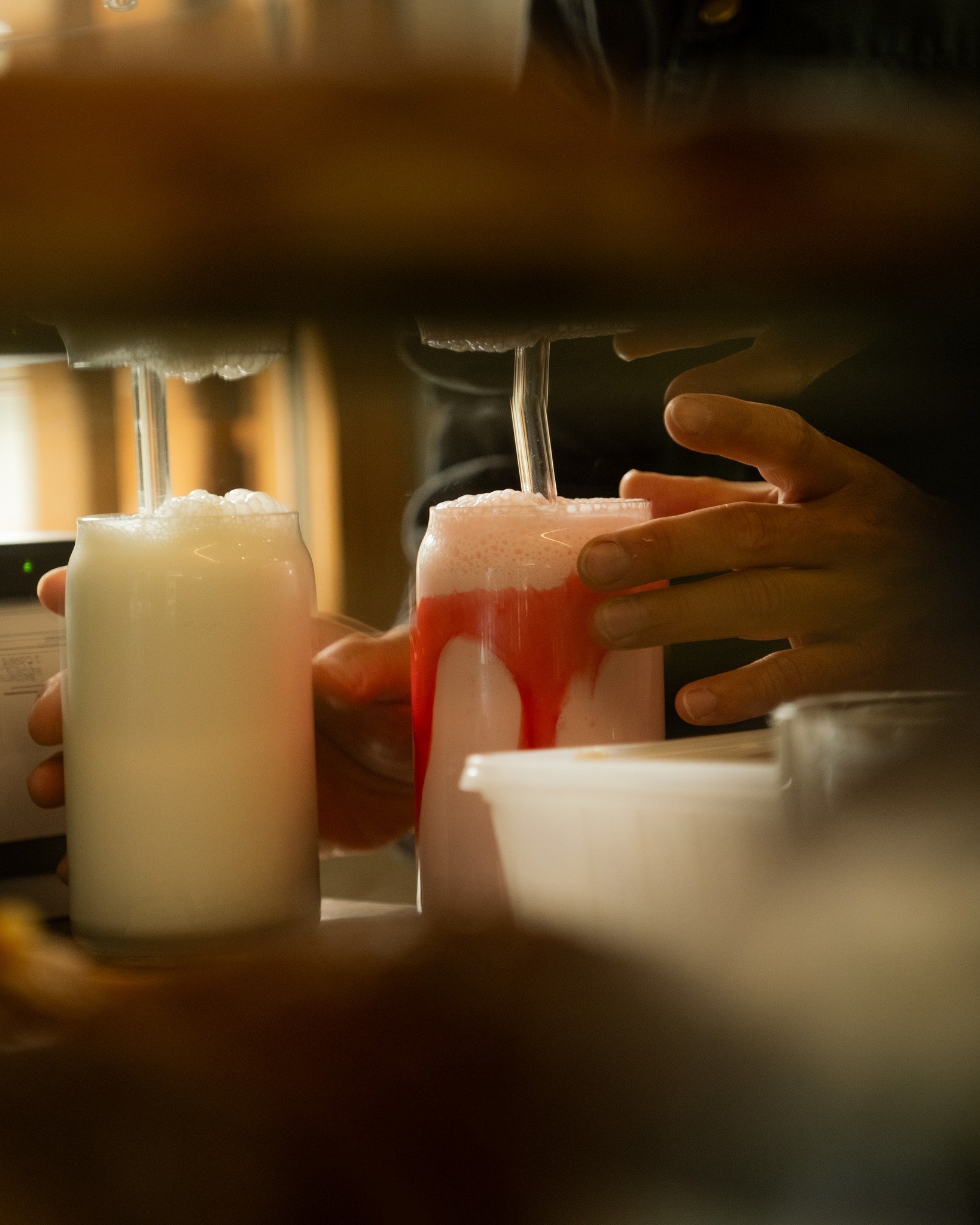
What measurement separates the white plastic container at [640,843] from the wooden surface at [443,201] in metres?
0.12

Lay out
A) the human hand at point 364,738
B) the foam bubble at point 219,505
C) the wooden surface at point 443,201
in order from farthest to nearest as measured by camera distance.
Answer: the human hand at point 364,738 → the foam bubble at point 219,505 → the wooden surface at point 443,201

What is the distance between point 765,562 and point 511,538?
0.39 ft

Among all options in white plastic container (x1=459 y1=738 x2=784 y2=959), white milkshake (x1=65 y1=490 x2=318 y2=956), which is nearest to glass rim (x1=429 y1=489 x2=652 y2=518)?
white milkshake (x1=65 y1=490 x2=318 y2=956)

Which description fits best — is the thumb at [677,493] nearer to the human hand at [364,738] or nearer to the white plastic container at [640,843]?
the human hand at [364,738]

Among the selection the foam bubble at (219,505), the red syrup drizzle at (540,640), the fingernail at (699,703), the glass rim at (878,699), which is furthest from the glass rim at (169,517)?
the glass rim at (878,699)

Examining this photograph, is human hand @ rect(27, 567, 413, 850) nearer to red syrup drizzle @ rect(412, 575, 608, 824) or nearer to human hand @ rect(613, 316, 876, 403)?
red syrup drizzle @ rect(412, 575, 608, 824)

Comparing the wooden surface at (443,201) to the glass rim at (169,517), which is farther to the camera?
the glass rim at (169,517)

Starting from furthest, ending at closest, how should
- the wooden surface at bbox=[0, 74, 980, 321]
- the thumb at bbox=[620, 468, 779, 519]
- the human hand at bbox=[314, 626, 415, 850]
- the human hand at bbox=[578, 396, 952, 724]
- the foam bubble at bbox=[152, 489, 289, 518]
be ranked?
the thumb at bbox=[620, 468, 779, 519] → the human hand at bbox=[314, 626, 415, 850] → the foam bubble at bbox=[152, 489, 289, 518] → the human hand at bbox=[578, 396, 952, 724] → the wooden surface at bbox=[0, 74, 980, 321]

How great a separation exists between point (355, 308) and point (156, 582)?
0.99ft

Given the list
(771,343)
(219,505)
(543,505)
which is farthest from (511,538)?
(771,343)

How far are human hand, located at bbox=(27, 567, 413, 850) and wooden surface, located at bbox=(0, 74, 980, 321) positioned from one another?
38cm

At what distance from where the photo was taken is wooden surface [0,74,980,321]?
0.64ft

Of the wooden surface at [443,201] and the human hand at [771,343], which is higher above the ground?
the wooden surface at [443,201]

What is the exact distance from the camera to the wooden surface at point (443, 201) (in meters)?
0.20
